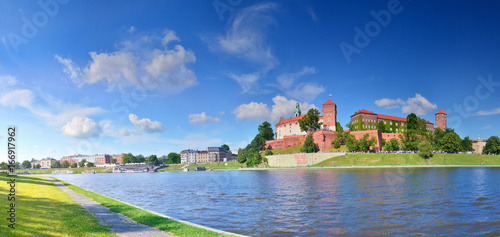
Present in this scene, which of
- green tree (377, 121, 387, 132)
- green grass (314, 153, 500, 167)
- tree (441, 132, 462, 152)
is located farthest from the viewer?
green tree (377, 121, 387, 132)

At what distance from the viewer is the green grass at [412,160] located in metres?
80.9

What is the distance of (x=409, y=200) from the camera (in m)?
23.1

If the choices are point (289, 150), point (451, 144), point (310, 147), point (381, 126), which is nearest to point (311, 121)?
point (289, 150)

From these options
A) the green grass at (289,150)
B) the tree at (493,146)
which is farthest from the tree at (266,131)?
the tree at (493,146)

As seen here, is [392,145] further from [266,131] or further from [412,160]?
[266,131]

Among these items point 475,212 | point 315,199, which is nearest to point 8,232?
point 315,199

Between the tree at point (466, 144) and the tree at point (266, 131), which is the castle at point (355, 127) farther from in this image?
the tree at point (466, 144)

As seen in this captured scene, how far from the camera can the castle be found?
9906 centimetres

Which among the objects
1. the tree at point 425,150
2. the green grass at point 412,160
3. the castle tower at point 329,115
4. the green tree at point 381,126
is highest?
the castle tower at point 329,115

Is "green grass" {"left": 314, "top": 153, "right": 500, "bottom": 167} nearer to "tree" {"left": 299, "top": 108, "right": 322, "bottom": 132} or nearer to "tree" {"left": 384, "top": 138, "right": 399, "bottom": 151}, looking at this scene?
"tree" {"left": 384, "top": 138, "right": 399, "bottom": 151}

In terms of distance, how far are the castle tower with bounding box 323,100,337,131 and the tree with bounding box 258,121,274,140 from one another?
3226 centimetres

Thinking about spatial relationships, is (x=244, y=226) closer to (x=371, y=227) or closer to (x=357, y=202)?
(x=371, y=227)

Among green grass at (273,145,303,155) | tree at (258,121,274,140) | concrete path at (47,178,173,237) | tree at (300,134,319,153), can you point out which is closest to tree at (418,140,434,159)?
tree at (300,134,319,153)

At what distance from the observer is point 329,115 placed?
112812 mm
